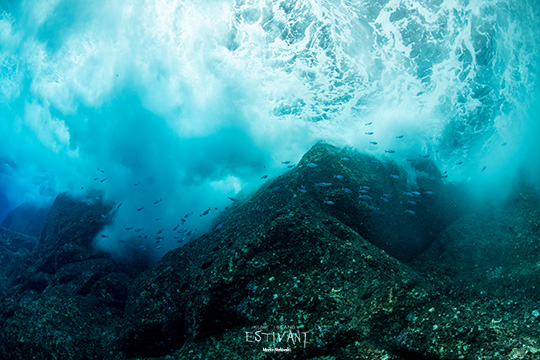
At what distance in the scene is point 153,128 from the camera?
72.9 feet

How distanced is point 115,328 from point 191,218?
11485 millimetres

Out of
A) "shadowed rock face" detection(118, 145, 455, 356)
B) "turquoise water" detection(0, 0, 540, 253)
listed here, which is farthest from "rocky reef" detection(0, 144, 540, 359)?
"turquoise water" detection(0, 0, 540, 253)

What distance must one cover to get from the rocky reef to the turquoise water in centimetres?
470

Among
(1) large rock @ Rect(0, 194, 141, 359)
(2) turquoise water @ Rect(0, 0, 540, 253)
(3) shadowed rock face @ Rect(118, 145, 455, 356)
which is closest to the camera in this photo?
(3) shadowed rock face @ Rect(118, 145, 455, 356)

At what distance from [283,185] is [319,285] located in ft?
18.1

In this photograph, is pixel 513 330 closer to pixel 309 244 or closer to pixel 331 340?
pixel 331 340

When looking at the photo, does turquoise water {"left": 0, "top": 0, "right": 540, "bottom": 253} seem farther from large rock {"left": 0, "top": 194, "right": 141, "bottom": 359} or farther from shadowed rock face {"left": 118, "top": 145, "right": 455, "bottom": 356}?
shadowed rock face {"left": 118, "top": 145, "right": 455, "bottom": 356}

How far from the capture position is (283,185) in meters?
11.1

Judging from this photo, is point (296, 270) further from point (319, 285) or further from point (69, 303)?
point (69, 303)

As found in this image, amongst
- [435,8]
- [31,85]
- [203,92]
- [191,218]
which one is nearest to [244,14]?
[203,92]

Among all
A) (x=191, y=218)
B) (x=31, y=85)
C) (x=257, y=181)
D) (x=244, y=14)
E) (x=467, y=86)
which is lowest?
(x=191, y=218)

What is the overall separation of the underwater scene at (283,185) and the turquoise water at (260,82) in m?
0.16

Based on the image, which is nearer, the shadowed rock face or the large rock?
the shadowed rock face

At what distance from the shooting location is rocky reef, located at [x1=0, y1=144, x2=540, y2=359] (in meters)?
4.74
